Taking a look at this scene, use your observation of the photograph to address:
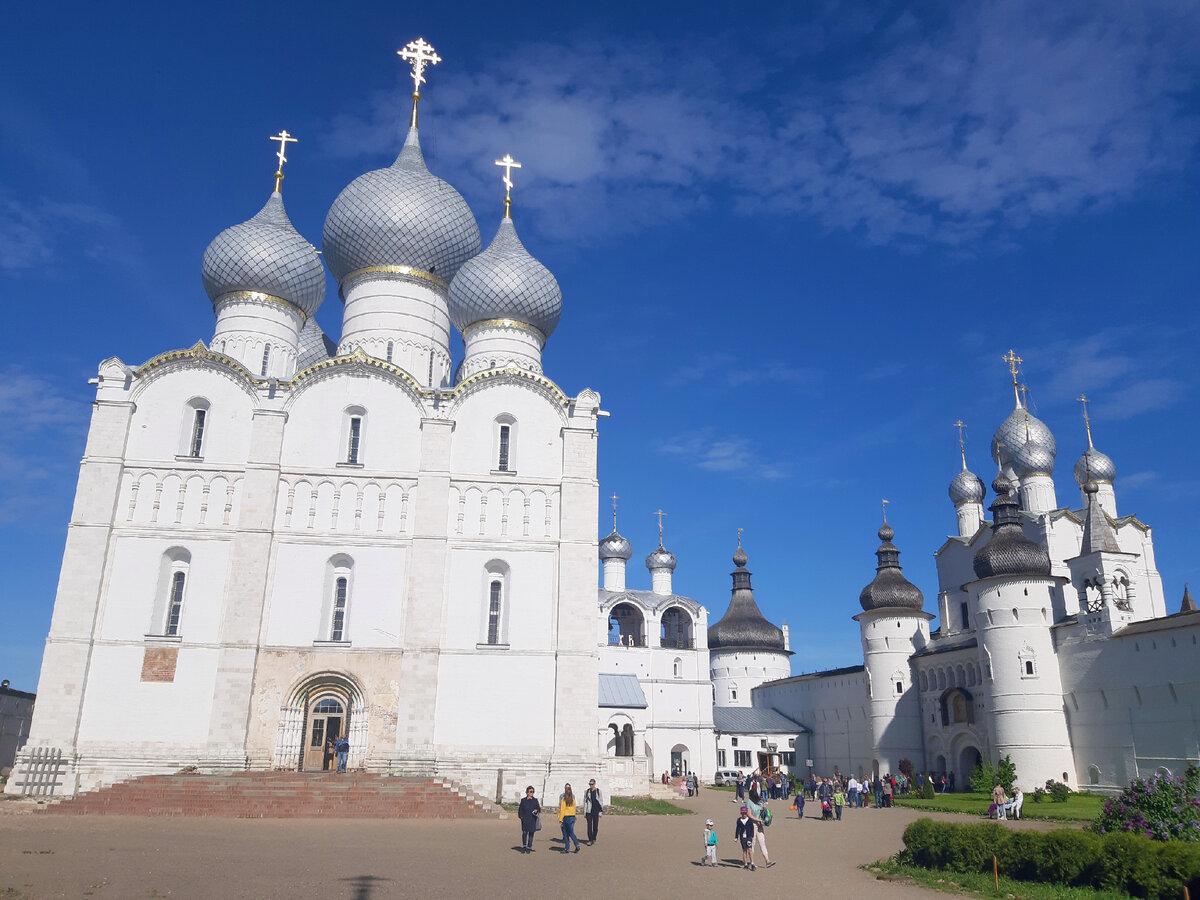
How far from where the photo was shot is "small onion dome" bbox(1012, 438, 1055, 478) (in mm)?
39000

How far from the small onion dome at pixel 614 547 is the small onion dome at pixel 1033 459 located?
18.0 m

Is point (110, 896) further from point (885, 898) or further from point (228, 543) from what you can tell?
point (228, 543)

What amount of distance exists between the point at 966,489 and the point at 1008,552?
11.5m

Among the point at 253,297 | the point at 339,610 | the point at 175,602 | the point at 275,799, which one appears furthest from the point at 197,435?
the point at 275,799

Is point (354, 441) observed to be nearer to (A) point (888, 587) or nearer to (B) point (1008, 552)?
(B) point (1008, 552)

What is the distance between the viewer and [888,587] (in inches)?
1576

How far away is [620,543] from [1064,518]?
19.5 metres

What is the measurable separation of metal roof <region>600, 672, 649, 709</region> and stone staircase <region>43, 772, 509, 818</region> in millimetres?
18970

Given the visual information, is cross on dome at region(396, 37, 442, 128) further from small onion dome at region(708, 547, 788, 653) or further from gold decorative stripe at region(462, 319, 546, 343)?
A: small onion dome at region(708, 547, 788, 653)

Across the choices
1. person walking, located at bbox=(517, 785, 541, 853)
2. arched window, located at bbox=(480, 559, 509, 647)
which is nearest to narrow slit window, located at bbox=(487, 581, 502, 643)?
arched window, located at bbox=(480, 559, 509, 647)

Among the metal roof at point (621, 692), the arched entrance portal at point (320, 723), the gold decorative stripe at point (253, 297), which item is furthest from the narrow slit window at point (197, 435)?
the metal roof at point (621, 692)

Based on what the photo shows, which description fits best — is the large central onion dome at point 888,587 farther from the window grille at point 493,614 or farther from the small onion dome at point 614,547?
the window grille at point 493,614

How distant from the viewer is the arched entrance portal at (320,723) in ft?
68.3

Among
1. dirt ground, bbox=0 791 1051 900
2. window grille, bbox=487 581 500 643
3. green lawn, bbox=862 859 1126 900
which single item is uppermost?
window grille, bbox=487 581 500 643
